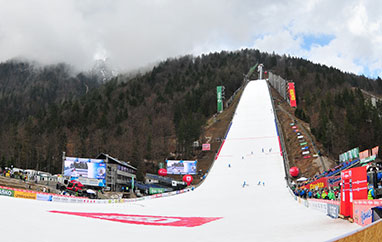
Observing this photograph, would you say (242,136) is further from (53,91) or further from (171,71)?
(53,91)

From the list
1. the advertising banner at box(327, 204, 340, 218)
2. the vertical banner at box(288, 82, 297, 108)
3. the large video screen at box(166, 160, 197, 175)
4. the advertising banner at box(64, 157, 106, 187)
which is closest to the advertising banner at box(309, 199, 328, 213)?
the advertising banner at box(327, 204, 340, 218)

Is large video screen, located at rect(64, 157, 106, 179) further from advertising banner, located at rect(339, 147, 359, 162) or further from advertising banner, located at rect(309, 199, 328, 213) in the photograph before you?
advertising banner, located at rect(339, 147, 359, 162)

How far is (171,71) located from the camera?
330 feet

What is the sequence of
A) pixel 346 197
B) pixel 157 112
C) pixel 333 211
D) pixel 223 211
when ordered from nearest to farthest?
pixel 346 197
pixel 333 211
pixel 223 211
pixel 157 112

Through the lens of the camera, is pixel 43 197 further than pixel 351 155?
No

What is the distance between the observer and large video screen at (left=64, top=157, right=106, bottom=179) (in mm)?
29391

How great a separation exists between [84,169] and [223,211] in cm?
1827

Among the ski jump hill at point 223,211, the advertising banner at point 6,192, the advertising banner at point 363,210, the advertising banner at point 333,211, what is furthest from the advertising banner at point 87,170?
the advertising banner at point 363,210

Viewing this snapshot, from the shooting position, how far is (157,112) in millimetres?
71688

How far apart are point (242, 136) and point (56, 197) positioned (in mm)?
31861

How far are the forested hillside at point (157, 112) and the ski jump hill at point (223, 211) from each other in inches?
339

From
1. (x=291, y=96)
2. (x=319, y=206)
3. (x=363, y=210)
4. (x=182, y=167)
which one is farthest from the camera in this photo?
(x=291, y=96)

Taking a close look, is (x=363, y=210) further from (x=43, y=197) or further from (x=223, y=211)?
(x=43, y=197)

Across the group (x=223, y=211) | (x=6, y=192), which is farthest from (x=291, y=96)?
(x=6, y=192)
